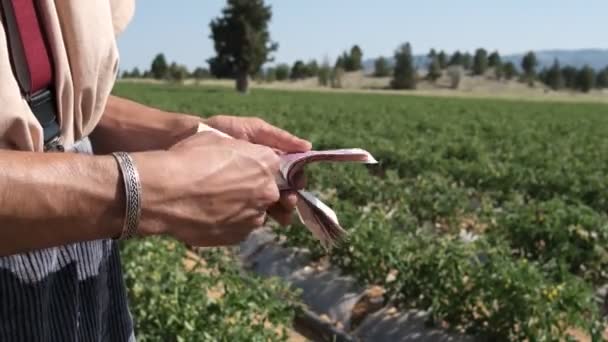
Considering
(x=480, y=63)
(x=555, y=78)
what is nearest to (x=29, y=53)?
(x=555, y=78)

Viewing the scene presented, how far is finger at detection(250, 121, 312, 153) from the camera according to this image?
1601 millimetres

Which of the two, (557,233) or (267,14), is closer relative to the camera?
(557,233)

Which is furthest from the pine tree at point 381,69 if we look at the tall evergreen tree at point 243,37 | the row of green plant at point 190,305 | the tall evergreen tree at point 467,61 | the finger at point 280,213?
the finger at point 280,213

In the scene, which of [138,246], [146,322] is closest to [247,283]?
[138,246]

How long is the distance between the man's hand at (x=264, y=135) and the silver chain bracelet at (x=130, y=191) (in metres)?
0.37

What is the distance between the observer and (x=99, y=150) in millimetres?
1784

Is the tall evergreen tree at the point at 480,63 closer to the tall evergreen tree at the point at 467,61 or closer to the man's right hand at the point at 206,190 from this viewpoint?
the tall evergreen tree at the point at 467,61

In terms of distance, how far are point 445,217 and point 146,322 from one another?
4737 millimetres

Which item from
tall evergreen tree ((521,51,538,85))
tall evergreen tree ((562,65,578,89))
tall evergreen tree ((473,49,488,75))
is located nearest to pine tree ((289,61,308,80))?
tall evergreen tree ((473,49,488,75))

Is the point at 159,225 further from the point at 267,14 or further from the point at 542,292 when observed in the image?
the point at 267,14

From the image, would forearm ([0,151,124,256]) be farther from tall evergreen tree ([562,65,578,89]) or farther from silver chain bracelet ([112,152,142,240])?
tall evergreen tree ([562,65,578,89])

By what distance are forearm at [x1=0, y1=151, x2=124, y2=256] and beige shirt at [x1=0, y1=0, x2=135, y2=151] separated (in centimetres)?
12

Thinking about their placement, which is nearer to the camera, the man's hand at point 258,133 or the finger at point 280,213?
the finger at point 280,213

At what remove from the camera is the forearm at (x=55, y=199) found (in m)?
1.08
